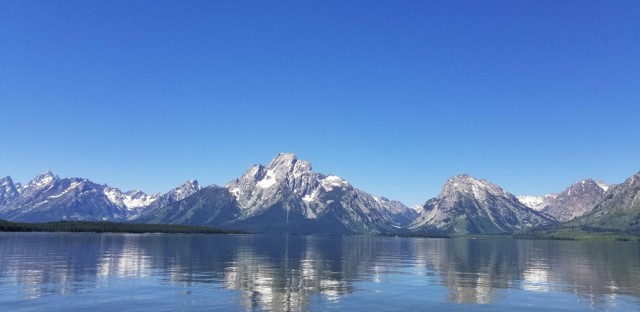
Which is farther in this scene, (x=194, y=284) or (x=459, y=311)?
(x=194, y=284)

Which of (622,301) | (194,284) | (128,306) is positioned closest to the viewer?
(128,306)

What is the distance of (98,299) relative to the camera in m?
65.3

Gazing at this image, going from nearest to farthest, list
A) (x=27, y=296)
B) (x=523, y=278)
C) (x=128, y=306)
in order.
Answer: (x=128, y=306)
(x=27, y=296)
(x=523, y=278)

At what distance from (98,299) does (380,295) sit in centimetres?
4089

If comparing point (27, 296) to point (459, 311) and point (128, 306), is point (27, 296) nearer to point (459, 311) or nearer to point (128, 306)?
point (128, 306)

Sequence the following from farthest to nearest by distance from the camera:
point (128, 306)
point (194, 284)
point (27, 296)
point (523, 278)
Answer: point (523, 278)
point (194, 284)
point (27, 296)
point (128, 306)

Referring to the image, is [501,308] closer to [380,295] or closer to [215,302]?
[380,295]

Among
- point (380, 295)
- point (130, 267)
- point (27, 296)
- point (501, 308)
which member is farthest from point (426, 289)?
point (130, 267)

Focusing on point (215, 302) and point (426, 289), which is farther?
point (426, 289)

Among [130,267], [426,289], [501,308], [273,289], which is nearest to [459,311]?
[501,308]

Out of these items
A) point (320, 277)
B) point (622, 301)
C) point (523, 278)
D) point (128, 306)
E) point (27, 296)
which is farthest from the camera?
point (523, 278)

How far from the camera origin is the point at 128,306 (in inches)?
2389

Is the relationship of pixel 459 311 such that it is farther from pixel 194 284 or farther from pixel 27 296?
pixel 27 296

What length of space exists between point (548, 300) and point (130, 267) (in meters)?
87.5
